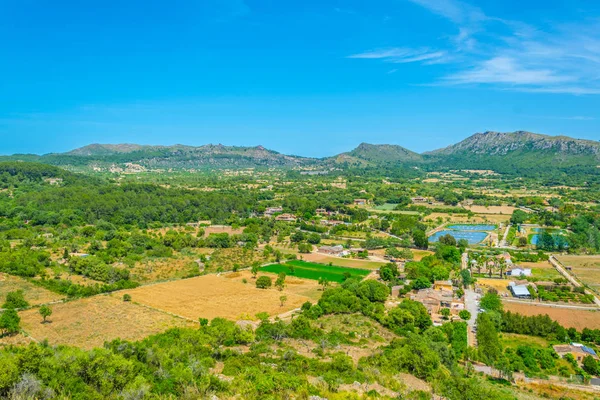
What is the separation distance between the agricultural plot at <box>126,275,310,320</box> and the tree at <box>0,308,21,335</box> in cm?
801

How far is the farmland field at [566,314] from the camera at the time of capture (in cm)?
2827

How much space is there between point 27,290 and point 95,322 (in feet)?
34.9

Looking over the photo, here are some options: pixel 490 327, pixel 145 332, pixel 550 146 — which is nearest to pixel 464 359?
pixel 490 327

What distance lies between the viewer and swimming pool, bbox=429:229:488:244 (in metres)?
58.5

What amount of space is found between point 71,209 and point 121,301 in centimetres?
4225

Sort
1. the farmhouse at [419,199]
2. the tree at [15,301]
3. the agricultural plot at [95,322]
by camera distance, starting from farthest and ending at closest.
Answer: the farmhouse at [419,199] → the tree at [15,301] → the agricultural plot at [95,322]

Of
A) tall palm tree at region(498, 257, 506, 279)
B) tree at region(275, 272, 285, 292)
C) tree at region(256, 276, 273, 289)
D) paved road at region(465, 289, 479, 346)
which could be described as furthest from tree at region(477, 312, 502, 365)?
tall palm tree at region(498, 257, 506, 279)

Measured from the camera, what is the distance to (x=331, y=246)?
5122 cm

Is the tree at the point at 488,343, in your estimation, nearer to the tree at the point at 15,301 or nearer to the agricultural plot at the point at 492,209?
the tree at the point at 15,301

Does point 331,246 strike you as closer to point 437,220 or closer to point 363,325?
point 363,325

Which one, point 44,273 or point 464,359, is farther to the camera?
point 44,273

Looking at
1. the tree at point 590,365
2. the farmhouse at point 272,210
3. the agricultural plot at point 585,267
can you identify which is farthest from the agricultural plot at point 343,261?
the farmhouse at point 272,210

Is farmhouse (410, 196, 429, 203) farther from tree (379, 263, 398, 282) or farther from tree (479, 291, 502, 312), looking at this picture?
tree (479, 291, 502, 312)

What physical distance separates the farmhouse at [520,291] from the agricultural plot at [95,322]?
24660 millimetres
